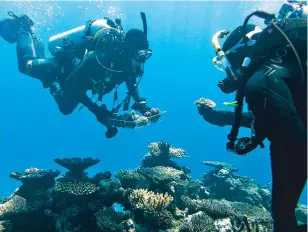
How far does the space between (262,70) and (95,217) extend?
18.1ft

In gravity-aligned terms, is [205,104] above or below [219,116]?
above

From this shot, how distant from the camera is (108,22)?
29.1 ft

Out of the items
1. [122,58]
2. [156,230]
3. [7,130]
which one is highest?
[7,130]

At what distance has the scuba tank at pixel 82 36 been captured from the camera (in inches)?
347

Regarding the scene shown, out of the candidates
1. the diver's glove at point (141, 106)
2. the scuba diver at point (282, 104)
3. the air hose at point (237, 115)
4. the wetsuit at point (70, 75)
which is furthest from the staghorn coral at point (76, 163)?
the scuba diver at point (282, 104)

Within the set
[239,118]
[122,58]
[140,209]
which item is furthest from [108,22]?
[239,118]

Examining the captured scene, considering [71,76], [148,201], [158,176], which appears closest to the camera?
[148,201]

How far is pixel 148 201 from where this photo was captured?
6.17 m

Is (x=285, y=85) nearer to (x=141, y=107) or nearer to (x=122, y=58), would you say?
(x=122, y=58)

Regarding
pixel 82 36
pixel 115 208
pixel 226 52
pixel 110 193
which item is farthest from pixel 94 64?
pixel 226 52

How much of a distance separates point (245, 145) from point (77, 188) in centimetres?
503

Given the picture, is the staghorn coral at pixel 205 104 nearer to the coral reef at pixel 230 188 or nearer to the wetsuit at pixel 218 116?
the wetsuit at pixel 218 116

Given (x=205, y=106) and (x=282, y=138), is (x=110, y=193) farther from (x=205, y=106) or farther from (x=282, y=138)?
(x=282, y=138)

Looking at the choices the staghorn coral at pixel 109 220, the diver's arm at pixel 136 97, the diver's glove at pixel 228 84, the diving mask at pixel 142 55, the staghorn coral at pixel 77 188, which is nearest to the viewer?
the diver's glove at pixel 228 84
